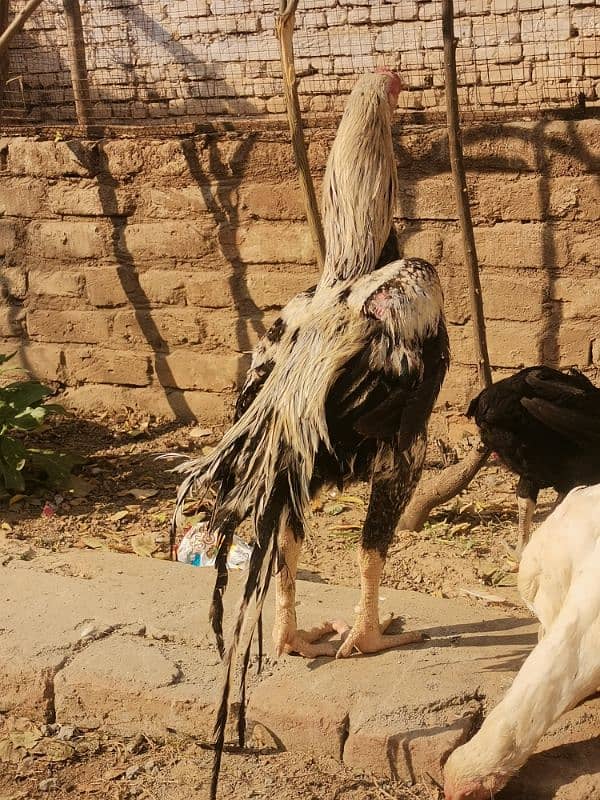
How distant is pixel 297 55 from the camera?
26.7 ft

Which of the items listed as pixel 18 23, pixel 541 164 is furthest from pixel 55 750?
pixel 18 23

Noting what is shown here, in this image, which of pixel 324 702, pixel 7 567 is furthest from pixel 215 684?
pixel 7 567

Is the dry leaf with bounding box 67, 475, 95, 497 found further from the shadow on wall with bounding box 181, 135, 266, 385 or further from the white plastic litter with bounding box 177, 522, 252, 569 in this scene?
the shadow on wall with bounding box 181, 135, 266, 385

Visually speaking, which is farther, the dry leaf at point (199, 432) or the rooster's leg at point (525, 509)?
the dry leaf at point (199, 432)

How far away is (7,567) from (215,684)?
1.56 m

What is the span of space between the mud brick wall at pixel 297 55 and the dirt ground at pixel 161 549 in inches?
107

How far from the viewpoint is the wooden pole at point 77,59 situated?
691 centimetres

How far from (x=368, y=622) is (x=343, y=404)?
0.89m

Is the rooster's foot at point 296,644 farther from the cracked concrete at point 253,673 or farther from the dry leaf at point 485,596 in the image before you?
the dry leaf at point 485,596

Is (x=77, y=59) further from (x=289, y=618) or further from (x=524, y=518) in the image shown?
(x=289, y=618)

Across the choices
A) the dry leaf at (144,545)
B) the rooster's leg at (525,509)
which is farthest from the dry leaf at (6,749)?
the rooster's leg at (525,509)

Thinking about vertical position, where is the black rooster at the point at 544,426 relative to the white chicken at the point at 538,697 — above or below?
above

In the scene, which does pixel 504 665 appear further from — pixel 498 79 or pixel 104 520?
A: pixel 498 79

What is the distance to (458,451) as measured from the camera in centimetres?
624
